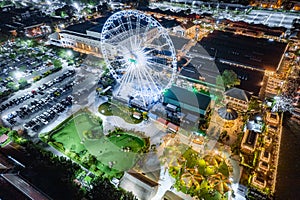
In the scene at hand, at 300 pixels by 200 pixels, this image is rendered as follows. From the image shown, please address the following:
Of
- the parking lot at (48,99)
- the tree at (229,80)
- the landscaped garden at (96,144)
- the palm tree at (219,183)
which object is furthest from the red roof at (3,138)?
the tree at (229,80)

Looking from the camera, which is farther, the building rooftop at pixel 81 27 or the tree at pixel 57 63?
the building rooftop at pixel 81 27

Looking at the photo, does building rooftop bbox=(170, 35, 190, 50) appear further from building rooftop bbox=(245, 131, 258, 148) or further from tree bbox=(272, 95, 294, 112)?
building rooftop bbox=(245, 131, 258, 148)

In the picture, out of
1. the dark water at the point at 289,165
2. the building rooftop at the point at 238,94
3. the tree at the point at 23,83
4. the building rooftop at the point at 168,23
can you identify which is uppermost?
the building rooftop at the point at 168,23

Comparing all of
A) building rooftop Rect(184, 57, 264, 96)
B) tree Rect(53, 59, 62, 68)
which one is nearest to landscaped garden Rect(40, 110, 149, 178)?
building rooftop Rect(184, 57, 264, 96)

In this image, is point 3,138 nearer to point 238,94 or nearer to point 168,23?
point 238,94

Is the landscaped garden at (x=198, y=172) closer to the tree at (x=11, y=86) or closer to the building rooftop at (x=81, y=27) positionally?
the tree at (x=11, y=86)

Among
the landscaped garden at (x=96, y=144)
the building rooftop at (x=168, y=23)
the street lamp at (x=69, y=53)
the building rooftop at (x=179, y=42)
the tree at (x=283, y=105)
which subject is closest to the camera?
the landscaped garden at (x=96, y=144)

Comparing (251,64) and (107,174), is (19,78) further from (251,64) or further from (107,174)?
(251,64)

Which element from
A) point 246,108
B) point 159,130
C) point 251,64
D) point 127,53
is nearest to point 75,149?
point 159,130
